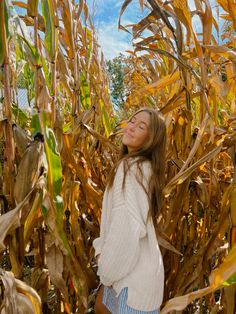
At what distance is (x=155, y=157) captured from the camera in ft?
3.06

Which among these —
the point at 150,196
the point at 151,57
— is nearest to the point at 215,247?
the point at 150,196

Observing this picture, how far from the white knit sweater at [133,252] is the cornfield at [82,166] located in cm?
8

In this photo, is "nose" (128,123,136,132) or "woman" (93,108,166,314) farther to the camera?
"nose" (128,123,136,132)

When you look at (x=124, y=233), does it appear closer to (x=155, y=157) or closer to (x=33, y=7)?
(x=155, y=157)

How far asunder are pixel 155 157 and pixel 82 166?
280 mm

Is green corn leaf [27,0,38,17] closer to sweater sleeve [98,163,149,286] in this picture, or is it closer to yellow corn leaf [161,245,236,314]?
sweater sleeve [98,163,149,286]

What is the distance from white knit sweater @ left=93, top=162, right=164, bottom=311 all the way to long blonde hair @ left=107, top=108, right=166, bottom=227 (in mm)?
47

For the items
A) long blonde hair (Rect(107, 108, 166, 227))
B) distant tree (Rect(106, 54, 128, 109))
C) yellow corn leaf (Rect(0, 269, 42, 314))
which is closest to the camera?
yellow corn leaf (Rect(0, 269, 42, 314))

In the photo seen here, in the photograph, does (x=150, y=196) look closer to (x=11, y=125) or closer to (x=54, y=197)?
(x=54, y=197)

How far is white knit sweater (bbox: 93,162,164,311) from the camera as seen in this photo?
0.81m

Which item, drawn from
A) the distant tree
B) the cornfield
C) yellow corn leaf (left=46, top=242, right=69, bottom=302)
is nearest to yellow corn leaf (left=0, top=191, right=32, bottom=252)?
the cornfield

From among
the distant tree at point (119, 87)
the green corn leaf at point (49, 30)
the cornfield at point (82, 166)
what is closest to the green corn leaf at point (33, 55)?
the cornfield at point (82, 166)

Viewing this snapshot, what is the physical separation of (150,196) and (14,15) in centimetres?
47

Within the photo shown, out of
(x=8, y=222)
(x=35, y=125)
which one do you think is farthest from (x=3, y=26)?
(x=8, y=222)
